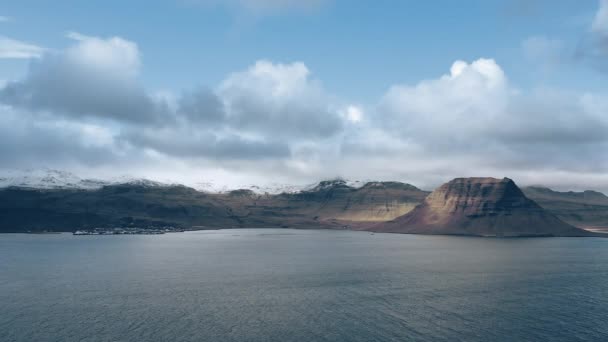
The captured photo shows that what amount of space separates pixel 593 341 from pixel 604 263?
12668 centimetres

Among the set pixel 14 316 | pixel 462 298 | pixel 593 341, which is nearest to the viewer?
pixel 593 341

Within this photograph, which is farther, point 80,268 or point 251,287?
point 80,268

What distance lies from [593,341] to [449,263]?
103 metres

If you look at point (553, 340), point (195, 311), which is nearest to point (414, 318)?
point (553, 340)

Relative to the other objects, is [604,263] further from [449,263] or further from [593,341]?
[593,341]

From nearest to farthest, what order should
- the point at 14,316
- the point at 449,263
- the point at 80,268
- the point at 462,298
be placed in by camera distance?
the point at 14,316
the point at 462,298
the point at 80,268
the point at 449,263

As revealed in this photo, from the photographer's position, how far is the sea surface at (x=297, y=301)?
7550 centimetres

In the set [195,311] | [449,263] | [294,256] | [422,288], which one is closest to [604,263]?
[449,263]

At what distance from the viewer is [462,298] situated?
10388 centimetres

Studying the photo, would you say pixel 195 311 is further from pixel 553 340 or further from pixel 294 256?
pixel 294 256

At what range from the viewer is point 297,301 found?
98.9 metres

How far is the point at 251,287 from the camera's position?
4569 inches

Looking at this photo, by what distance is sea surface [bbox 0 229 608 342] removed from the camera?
75.5m

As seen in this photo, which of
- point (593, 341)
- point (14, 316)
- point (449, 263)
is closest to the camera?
point (593, 341)
